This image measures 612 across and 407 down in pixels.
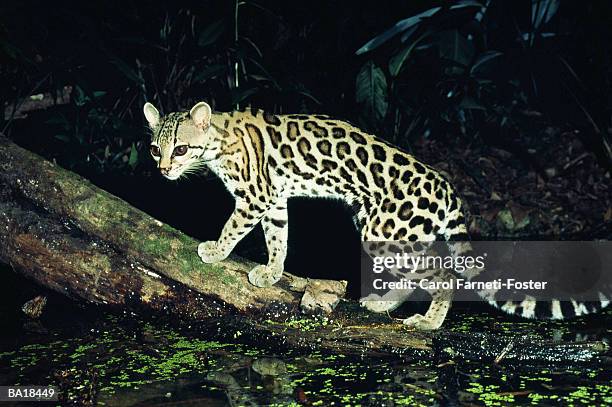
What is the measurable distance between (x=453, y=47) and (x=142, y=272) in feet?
15.0

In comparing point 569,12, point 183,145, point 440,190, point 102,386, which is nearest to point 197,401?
point 102,386

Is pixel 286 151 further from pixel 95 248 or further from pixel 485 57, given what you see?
pixel 485 57

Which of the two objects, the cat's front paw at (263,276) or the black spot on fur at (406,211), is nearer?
the cat's front paw at (263,276)

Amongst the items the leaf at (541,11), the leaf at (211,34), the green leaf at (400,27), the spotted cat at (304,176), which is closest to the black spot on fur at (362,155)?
the spotted cat at (304,176)

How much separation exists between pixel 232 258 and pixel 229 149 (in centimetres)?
81

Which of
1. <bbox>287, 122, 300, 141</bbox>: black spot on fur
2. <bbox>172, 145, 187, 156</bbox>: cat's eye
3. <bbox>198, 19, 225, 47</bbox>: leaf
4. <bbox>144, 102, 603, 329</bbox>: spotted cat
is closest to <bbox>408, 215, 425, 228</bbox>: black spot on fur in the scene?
<bbox>144, 102, 603, 329</bbox>: spotted cat

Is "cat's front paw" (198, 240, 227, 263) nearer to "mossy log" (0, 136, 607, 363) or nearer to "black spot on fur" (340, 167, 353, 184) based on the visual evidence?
"mossy log" (0, 136, 607, 363)

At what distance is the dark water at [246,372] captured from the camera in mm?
4531

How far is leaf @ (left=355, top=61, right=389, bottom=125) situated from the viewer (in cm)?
870

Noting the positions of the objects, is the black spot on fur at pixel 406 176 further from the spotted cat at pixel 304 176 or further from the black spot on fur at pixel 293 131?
the black spot on fur at pixel 293 131

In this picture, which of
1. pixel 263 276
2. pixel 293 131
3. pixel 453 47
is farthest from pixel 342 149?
pixel 453 47

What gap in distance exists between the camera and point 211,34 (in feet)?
28.3

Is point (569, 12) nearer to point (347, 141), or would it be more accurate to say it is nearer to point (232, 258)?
point (347, 141)

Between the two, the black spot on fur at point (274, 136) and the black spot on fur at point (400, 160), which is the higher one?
the black spot on fur at point (274, 136)
